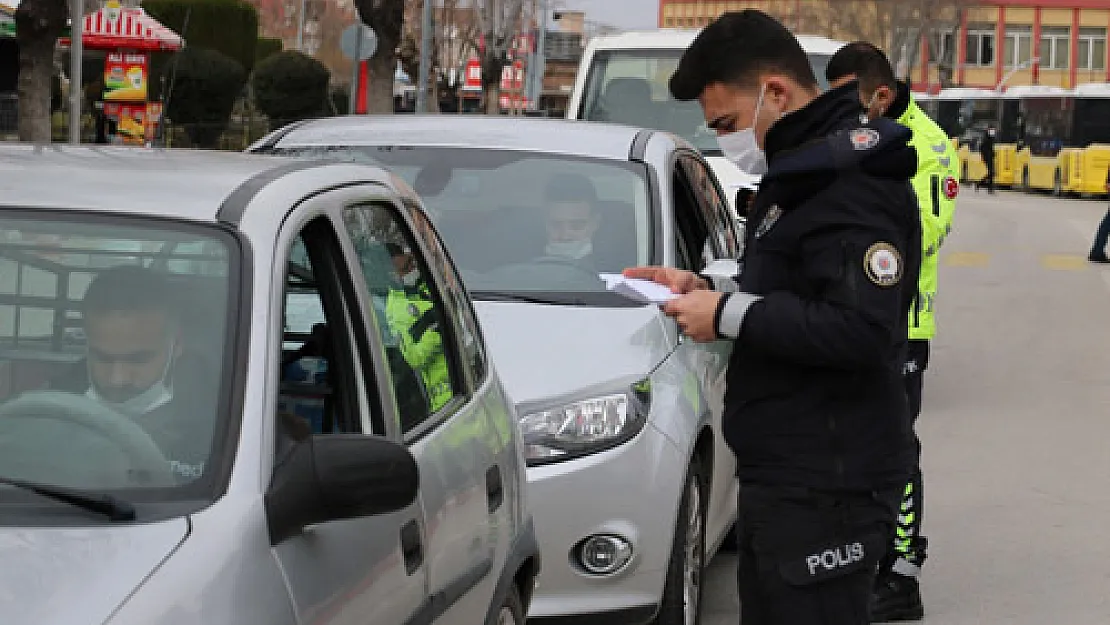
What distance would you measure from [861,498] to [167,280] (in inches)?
63.0

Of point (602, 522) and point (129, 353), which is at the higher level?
point (129, 353)

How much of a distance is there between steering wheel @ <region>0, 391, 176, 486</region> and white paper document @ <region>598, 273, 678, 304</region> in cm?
147

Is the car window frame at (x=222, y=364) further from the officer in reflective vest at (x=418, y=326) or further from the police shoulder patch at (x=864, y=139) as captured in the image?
the police shoulder patch at (x=864, y=139)

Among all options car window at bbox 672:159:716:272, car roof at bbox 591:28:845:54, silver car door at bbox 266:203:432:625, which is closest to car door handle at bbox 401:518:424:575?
silver car door at bbox 266:203:432:625

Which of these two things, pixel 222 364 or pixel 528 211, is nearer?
pixel 222 364

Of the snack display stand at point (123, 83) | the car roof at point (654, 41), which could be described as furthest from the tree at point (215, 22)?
the car roof at point (654, 41)

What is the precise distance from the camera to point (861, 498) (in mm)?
4344

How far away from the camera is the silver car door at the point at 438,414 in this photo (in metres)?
4.03

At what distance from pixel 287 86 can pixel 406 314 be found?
153ft

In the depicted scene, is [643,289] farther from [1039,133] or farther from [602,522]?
[1039,133]

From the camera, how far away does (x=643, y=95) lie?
16.9 m

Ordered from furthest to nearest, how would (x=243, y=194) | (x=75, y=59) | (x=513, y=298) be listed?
(x=75, y=59), (x=513, y=298), (x=243, y=194)

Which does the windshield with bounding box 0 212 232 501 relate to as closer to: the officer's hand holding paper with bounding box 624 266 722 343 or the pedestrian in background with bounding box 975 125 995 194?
the officer's hand holding paper with bounding box 624 266 722 343

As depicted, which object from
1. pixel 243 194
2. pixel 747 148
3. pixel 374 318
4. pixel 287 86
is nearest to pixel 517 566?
pixel 374 318
